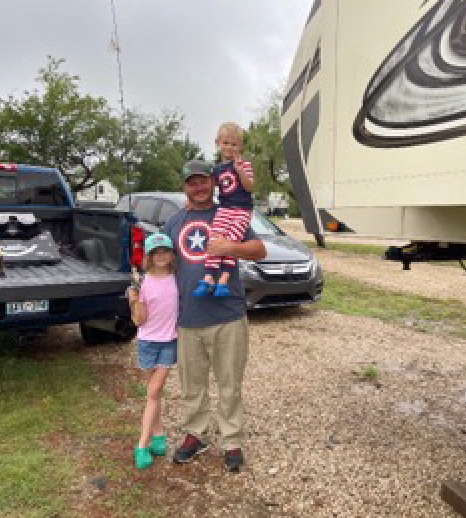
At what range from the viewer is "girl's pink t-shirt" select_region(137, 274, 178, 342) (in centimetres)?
311

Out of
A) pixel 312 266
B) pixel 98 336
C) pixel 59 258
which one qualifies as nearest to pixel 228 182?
pixel 59 258

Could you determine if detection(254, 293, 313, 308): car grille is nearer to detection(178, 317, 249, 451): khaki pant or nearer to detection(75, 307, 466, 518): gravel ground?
detection(75, 307, 466, 518): gravel ground

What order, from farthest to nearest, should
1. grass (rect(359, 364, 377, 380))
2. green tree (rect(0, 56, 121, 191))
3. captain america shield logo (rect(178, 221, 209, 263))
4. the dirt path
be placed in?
green tree (rect(0, 56, 121, 191)) → the dirt path → grass (rect(359, 364, 377, 380)) → captain america shield logo (rect(178, 221, 209, 263))

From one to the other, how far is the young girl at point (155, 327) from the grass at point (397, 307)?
4.65 metres

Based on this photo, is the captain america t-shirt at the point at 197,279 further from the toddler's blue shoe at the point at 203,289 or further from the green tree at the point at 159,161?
the green tree at the point at 159,161

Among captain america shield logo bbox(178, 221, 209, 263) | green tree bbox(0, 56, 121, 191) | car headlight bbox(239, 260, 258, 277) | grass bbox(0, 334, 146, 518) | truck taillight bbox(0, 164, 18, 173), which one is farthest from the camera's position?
green tree bbox(0, 56, 121, 191)

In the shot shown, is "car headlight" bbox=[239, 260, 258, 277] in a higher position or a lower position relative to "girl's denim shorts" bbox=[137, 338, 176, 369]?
lower

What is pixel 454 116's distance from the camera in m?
2.04

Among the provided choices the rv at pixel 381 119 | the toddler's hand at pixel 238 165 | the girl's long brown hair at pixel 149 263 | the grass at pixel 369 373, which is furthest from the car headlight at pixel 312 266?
the toddler's hand at pixel 238 165

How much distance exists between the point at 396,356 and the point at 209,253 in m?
3.39

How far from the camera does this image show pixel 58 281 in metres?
4.11

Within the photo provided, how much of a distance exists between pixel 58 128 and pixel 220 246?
3073 cm

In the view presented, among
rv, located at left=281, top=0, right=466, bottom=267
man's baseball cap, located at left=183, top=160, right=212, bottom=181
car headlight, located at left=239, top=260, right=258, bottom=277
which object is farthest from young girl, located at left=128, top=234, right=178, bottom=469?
car headlight, located at left=239, top=260, right=258, bottom=277

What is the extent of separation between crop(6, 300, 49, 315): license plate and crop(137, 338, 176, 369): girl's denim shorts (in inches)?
50.0
